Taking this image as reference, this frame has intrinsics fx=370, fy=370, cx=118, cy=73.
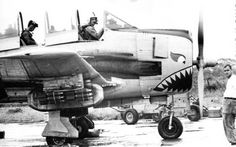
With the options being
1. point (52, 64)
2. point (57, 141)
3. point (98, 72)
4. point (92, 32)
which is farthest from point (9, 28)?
point (57, 141)

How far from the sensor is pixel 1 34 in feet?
25.2

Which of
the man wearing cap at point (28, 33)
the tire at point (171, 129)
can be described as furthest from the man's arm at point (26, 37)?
the tire at point (171, 129)

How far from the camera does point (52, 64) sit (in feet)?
23.0

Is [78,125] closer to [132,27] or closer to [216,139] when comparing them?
[132,27]

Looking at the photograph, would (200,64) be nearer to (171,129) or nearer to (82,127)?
(171,129)

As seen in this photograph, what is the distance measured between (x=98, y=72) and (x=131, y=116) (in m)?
4.96

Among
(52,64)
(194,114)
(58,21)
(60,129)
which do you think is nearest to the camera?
(52,64)

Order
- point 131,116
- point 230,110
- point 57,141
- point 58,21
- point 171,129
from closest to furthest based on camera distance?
point 230,110
point 57,141
point 58,21
point 171,129
point 131,116

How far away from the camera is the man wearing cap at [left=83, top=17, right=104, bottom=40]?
7.76m

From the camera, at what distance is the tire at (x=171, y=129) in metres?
7.64

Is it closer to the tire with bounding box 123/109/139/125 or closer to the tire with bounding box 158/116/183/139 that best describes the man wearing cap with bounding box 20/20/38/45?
the tire with bounding box 158/116/183/139

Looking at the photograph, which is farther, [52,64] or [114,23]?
[114,23]

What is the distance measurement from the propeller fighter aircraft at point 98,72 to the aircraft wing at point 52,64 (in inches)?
0.8

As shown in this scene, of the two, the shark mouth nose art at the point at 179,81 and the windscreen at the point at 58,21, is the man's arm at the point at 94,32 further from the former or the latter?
the shark mouth nose art at the point at 179,81
